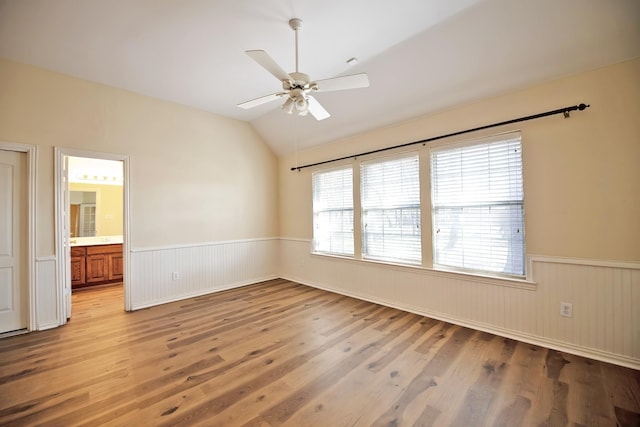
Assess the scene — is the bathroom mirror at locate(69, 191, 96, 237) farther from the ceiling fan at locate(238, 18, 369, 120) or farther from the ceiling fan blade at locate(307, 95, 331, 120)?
the ceiling fan blade at locate(307, 95, 331, 120)

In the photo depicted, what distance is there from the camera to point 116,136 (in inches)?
149

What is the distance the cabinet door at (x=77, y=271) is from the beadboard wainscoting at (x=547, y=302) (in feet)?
18.2

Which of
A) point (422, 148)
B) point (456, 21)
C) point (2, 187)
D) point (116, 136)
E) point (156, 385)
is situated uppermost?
point (456, 21)

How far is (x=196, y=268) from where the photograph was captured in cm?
456

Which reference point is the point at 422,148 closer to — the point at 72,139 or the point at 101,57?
the point at 101,57

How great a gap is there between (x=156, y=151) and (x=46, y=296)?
2.30m

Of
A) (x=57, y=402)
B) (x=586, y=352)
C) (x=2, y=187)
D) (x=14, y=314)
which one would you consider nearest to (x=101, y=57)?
(x=2, y=187)

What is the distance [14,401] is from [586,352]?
15.4 ft

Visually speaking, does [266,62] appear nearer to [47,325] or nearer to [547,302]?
[547,302]

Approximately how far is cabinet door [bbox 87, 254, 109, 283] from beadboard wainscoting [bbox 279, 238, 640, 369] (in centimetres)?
537

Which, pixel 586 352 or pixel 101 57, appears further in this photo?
pixel 101 57

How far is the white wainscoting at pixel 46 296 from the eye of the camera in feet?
10.6

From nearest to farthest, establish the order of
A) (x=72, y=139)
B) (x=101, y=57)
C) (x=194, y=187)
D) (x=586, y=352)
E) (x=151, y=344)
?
(x=586, y=352) < (x=151, y=344) < (x=101, y=57) < (x=72, y=139) < (x=194, y=187)

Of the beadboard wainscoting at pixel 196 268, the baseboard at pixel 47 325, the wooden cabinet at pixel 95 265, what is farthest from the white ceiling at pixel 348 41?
the wooden cabinet at pixel 95 265
